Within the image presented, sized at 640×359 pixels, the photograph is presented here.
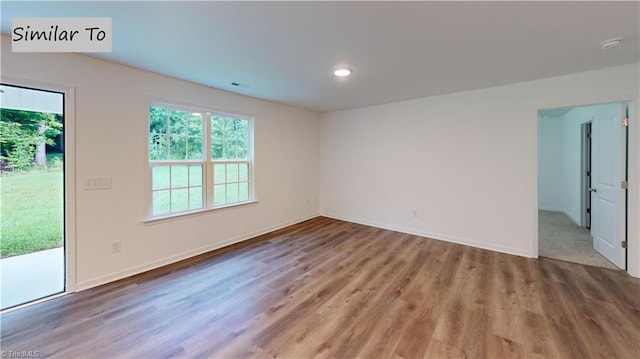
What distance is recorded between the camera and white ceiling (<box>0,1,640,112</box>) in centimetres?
179

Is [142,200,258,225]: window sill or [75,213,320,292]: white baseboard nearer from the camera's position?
[75,213,320,292]: white baseboard

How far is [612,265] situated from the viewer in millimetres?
3146

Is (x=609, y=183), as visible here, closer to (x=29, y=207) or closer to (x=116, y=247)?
(x=116, y=247)

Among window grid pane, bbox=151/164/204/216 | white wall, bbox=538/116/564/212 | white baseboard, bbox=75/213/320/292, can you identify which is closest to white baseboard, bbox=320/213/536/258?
white baseboard, bbox=75/213/320/292

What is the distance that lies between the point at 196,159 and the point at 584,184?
7.10 m

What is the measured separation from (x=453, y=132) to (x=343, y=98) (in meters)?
1.84

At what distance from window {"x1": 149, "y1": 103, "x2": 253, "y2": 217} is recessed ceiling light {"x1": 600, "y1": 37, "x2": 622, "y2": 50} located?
4243 millimetres

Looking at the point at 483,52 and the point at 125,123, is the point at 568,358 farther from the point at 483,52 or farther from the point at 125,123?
the point at 125,123

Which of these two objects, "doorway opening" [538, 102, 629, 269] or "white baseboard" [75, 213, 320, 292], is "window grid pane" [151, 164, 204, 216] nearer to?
"white baseboard" [75, 213, 320, 292]

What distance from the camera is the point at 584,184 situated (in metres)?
5.11

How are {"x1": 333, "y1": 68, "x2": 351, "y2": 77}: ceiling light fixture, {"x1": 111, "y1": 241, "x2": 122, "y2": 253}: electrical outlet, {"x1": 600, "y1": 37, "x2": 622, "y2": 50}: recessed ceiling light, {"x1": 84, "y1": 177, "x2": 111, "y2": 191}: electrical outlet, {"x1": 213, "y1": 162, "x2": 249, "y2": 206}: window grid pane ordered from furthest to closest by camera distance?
{"x1": 213, "y1": 162, "x2": 249, "y2": 206}: window grid pane, {"x1": 333, "y1": 68, "x2": 351, "y2": 77}: ceiling light fixture, {"x1": 111, "y1": 241, "x2": 122, "y2": 253}: electrical outlet, {"x1": 84, "y1": 177, "x2": 111, "y2": 191}: electrical outlet, {"x1": 600, "y1": 37, "x2": 622, "y2": 50}: recessed ceiling light

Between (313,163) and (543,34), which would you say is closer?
(543,34)

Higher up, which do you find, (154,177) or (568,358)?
(154,177)

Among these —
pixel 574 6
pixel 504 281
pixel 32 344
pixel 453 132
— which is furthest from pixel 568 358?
pixel 32 344
